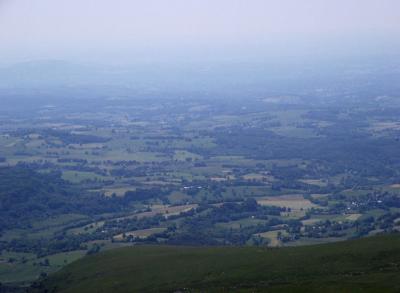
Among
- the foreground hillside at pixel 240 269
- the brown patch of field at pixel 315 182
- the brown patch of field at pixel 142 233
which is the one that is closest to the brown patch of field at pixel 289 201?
the brown patch of field at pixel 315 182

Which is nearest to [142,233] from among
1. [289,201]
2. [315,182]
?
[289,201]

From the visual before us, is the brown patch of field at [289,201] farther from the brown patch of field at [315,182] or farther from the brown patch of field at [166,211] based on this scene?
the brown patch of field at [166,211]

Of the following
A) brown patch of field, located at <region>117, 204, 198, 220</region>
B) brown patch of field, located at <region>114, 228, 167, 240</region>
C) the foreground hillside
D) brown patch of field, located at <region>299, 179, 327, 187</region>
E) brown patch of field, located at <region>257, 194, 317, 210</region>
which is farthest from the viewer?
brown patch of field, located at <region>299, 179, 327, 187</region>

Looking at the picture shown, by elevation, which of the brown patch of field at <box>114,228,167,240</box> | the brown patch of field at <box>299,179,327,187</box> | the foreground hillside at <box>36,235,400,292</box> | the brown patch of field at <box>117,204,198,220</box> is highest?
the foreground hillside at <box>36,235,400,292</box>

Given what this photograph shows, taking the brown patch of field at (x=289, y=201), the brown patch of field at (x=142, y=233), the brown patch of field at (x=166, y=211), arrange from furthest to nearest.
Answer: the brown patch of field at (x=289, y=201)
the brown patch of field at (x=166, y=211)
the brown patch of field at (x=142, y=233)

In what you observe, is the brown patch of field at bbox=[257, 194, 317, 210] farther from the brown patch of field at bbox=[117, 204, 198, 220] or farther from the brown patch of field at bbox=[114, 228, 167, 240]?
the brown patch of field at bbox=[114, 228, 167, 240]

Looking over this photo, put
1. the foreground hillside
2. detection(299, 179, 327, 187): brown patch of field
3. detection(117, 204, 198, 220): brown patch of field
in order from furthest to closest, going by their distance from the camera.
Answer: detection(299, 179, 327, 187): brown patch of field
detection(117, 204, 198, 220): brown patch of field
the foreground hillside

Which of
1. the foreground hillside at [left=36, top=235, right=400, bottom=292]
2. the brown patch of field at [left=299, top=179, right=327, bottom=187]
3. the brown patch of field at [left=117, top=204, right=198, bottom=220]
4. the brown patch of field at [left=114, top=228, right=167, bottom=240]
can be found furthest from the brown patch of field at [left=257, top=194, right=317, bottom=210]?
the foreground hillside at [left=36, top=235, right=400, bottom=292]

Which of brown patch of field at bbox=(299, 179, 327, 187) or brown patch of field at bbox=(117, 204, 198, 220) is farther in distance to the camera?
brown patch of field at bbox=(299, 179, 327, 187)
